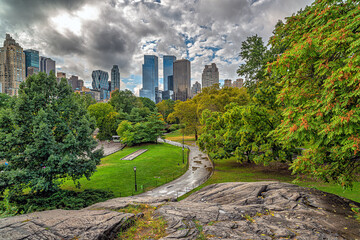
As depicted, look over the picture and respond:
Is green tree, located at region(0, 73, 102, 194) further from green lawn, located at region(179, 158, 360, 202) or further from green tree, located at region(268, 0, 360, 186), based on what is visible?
green tree, located at region(268, 0, 360, 186)

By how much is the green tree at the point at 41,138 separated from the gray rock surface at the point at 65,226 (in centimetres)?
562

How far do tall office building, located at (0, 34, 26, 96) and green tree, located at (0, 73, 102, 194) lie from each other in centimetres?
15563

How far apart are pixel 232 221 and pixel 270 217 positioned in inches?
64.8

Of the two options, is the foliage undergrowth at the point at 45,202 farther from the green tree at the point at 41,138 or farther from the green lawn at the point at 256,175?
the green lawn at the point at 256,175

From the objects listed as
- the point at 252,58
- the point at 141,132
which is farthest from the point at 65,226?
the point at 141,132

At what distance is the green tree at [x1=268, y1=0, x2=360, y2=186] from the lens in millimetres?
5520

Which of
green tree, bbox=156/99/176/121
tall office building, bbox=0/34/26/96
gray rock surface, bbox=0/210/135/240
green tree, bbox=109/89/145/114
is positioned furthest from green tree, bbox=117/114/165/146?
tall office building, bbox=0/34/26/96

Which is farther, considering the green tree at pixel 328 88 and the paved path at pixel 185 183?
the paved path at pixel 185 183

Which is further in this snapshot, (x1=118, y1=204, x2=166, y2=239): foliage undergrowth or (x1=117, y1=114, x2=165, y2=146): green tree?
(x1=117, y1=114, x2=165, y2=146): green tree

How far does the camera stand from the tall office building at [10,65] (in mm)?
Answer: 122812

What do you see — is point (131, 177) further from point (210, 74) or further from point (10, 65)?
point (210, 74)

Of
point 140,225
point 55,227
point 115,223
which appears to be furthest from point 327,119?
point 55,227

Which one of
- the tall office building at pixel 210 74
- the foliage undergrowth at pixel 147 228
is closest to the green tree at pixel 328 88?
the foliage undergrowth at pixel 147 228

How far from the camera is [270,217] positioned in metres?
6.68
